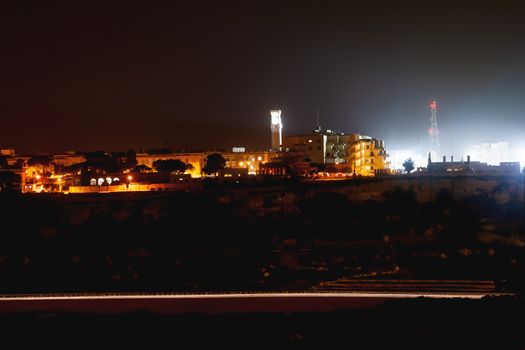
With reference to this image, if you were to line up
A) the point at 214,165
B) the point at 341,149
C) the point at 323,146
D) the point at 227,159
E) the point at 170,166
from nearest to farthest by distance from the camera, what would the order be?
the point at 214,165 → the point at 170,166 → the point at 227,159 → the point at 323,146 → the point at 341,149

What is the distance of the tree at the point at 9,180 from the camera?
2292 inches

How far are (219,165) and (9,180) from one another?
1975 centimetres

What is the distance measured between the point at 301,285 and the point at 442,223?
12336 millimetres

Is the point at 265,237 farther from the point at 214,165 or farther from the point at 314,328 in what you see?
the point at 214,165

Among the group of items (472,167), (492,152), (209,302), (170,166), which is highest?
(492,152)

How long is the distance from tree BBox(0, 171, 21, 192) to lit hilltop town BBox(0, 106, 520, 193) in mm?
134

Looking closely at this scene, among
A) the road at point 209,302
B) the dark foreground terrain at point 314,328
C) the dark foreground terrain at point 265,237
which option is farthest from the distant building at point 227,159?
the dark foreground terrain at point 314,328

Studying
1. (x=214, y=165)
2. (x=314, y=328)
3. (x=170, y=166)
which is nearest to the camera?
(x=314, y=328)

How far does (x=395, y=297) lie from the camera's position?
2252cm

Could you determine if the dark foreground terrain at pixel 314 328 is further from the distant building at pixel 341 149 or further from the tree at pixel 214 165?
the distant building at pixel 341 149

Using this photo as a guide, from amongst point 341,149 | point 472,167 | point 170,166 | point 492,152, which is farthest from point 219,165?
point 492,152

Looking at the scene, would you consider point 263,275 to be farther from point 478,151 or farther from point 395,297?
point 478,151

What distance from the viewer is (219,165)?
6525 centimetres

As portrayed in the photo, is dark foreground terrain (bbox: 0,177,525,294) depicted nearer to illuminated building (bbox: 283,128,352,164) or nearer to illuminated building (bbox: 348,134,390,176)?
illuminated building (bbox: 348,134,390,176)
